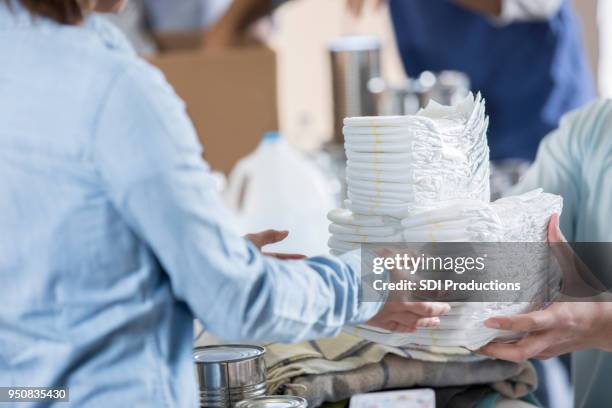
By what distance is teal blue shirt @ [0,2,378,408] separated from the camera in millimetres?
730


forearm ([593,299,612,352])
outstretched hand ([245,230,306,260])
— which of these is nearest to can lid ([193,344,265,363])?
outstretched hand ([245,230,306,260])

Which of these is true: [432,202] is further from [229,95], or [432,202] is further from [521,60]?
[521,60]

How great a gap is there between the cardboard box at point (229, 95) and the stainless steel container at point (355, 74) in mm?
147

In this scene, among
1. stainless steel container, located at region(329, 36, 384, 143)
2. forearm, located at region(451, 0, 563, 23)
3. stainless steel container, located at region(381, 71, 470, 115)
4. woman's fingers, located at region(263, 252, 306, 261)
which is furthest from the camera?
forearm, located at region(451, 0, 563, 23)

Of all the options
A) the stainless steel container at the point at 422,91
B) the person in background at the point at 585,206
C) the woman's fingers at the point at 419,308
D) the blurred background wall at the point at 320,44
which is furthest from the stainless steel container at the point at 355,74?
the blurred background wall at the point at 320,44

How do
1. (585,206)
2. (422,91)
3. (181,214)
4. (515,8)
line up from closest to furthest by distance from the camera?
(181,214) < (585,206) < (422,91) < (515,8)

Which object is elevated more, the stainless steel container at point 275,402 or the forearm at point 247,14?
the forearm at point 247,14

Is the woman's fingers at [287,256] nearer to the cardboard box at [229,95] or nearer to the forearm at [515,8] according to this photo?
the cardboard box at [229,95]

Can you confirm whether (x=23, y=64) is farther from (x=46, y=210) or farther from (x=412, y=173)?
(x=412, y=173)

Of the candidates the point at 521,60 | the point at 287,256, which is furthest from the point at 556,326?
the point at 521,60

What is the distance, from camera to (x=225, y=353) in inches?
39.6

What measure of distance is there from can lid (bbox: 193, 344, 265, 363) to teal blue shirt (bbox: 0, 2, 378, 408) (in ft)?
0.60

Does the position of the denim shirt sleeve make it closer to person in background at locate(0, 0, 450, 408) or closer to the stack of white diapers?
person in background at locate(0, 0, 450, 408)

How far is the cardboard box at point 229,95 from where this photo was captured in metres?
2.36
